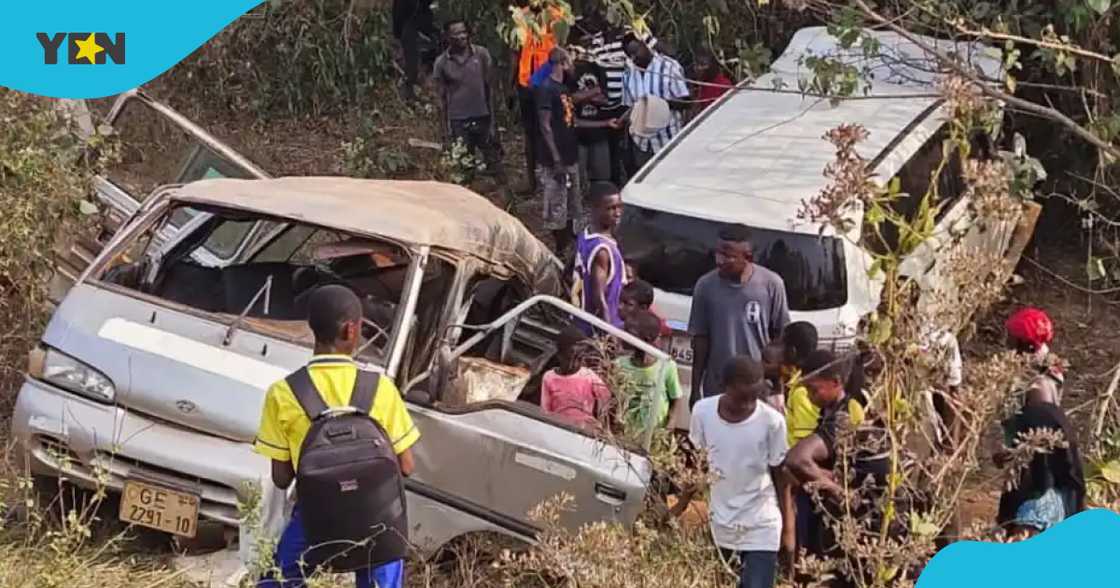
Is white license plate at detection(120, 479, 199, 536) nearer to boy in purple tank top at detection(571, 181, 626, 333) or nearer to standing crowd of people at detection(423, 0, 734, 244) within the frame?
boy in purple tank top at detection(571, 181, 626, 333)

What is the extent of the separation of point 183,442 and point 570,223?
511cm

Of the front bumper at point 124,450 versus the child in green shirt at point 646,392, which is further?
the child in green shirt at point 646,392

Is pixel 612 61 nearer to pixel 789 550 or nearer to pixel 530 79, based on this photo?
pixel 530 79

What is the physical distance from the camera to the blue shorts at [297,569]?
459 centimetres

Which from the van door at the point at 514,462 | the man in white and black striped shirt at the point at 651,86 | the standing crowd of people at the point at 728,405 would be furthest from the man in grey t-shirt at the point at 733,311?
the man in white and black striped shirt at the point at 651,86

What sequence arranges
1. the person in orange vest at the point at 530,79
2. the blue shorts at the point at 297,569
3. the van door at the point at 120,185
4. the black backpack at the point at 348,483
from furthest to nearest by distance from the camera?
the person in orange vest at the point at 530,79 → the van door at the point at 120,185 → the blue shorts at the point at 297,569 → the black backpack at the point at 348,483

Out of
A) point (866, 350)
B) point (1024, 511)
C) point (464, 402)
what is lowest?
point (1024, 511)

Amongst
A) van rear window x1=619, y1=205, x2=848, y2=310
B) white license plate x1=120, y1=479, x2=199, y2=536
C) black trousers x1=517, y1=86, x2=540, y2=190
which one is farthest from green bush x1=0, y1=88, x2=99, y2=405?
black trousers x1=517, y1=86, x2=540, y2=190

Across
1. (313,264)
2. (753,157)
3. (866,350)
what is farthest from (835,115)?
(866,350)

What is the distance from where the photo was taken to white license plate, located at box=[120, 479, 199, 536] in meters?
5.35

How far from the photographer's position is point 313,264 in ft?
21.0

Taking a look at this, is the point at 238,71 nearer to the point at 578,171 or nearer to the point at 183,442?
the point at 578,171

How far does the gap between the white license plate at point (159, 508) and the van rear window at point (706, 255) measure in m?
2.86

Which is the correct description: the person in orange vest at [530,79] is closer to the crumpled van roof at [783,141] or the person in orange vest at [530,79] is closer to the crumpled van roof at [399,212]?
the crumpled van roof at [783,141]
